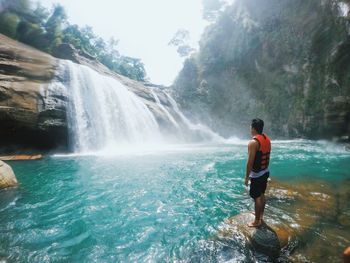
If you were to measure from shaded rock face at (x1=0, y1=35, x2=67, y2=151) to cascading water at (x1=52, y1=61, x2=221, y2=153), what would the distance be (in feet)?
2.86

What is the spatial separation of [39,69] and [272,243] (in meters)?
19.9

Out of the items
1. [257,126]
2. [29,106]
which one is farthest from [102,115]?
[257,126]

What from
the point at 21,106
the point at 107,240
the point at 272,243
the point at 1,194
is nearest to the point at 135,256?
the point at 107,240

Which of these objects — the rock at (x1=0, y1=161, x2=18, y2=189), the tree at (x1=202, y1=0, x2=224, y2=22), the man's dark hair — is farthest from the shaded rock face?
the tree at (x1=202, y1=0, x2=224, y2=22)

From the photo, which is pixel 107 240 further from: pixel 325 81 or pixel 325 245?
pixel 325 81

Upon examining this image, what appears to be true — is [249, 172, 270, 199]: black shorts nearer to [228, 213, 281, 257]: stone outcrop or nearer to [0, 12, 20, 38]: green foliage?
[228, 213, 281, 257]: stone outcrop

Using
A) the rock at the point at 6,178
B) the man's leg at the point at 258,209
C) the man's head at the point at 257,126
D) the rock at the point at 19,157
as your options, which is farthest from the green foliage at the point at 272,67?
the rock at the point at 19,157

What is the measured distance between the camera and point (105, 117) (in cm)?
1972

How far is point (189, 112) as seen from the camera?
3309 cm

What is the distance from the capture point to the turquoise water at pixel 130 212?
13.6ft

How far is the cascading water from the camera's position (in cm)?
1747

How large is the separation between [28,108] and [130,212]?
12.8 m

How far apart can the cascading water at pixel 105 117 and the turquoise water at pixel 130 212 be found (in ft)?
22.6

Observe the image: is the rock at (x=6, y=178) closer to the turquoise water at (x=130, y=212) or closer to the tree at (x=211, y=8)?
the turquoise water at (x=130, y=212)
